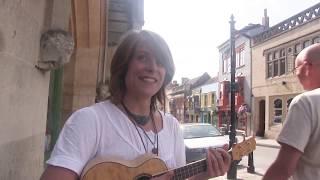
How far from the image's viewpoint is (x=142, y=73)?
215 centimetres

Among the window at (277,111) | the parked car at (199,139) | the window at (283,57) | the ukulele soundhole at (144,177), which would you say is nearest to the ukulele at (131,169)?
the ukulele soundhole at (144,177)

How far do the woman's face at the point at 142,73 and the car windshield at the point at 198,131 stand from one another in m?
12.8

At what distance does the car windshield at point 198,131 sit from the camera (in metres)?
15.2

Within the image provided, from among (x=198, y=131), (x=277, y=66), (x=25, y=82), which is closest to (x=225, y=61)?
(x=277, y=66)

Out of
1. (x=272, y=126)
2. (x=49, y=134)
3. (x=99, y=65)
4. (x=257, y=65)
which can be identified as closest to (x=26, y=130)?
(x=49, y=134)

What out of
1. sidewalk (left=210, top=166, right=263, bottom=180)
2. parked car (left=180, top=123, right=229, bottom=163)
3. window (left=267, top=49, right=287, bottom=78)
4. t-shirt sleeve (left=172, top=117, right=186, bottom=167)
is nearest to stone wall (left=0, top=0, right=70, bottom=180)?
t-shirt sleeve (left=172, top=117, right=186, bottom=167)

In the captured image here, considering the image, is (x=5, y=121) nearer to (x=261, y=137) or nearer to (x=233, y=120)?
(x=233, y=120)

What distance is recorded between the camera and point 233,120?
12586 mm

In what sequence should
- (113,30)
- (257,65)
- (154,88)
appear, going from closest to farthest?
(154,88) → (113,30) → (257,65)

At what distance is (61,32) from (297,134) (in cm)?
181

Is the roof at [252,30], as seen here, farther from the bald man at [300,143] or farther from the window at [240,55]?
the bald man at [300,143]

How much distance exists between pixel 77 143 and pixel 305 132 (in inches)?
52.3

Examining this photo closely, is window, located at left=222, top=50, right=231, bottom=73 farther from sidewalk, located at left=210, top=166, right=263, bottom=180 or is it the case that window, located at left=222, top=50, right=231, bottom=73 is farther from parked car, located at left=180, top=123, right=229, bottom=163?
sidewalk, located at left=210, top=166, right=263, bottom=180

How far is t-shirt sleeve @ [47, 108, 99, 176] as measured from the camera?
5.96ft
